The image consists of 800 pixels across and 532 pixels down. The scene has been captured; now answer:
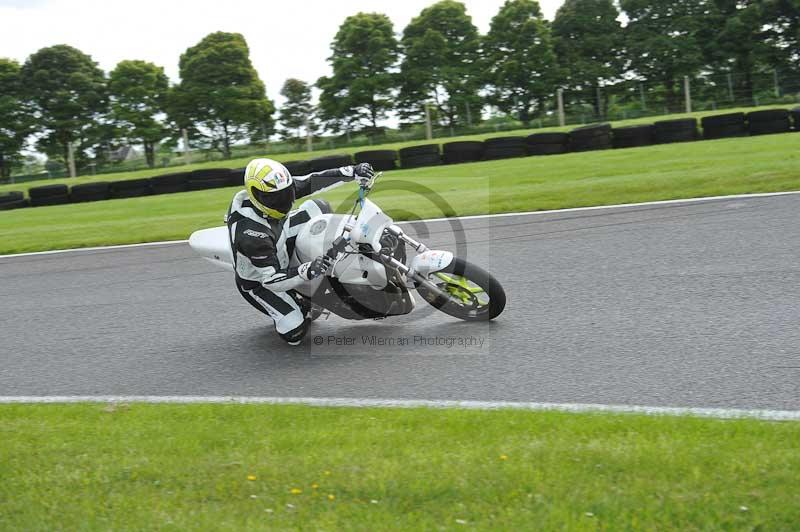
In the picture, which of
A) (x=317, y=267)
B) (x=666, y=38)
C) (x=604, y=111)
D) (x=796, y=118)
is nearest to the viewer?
(x=317, y=267)

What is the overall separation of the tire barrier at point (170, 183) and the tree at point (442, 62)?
23632mm

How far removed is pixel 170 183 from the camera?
70.9 ft

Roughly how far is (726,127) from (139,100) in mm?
38160

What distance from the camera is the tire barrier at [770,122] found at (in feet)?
64.7

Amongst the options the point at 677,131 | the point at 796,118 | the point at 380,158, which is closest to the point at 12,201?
the point at 380,158

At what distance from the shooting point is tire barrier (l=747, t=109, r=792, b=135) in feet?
64.7

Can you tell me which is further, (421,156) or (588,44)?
(588,44)

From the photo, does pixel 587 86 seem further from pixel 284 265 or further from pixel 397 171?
pixel 284 265

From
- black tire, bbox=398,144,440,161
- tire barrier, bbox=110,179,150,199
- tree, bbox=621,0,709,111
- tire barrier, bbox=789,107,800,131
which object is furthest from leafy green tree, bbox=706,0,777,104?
tire barrier, bbox=110,179,150,199

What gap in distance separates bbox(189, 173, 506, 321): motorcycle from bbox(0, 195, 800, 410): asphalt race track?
8.9 inches

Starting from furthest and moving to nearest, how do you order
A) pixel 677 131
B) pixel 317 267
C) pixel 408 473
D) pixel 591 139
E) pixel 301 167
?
1. pixel 591 139
2. pixel 677 131
3. pixel 301 167
4. pixel 317 267
5. pixel 408 473

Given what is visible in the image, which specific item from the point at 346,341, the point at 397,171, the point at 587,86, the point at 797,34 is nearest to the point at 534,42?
the point at 587,86

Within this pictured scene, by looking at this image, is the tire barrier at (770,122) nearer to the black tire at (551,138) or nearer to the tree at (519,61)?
the black tire at (551,138)

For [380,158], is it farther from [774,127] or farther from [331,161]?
[774,127]
